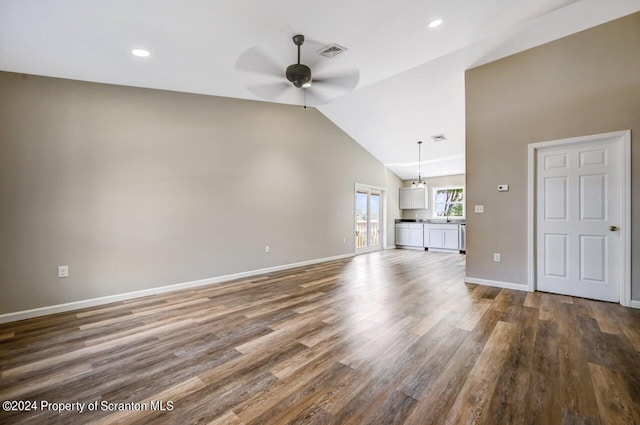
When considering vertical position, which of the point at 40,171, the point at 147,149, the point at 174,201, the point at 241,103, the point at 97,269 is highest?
the point at 241,103

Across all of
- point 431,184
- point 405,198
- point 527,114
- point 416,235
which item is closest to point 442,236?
point 416,235

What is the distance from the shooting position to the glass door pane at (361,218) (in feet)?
24.6

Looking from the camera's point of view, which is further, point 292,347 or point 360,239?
point 360,239

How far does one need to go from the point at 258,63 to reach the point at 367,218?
19.2 feet

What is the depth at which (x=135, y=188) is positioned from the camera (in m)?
3.57

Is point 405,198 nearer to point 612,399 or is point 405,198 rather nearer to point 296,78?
point 296,78

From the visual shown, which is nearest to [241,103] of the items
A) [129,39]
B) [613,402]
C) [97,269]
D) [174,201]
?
[174,201]

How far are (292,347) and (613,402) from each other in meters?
2.05

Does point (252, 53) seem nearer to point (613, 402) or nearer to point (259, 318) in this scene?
point (259, 318)

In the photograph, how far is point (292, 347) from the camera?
223 cm

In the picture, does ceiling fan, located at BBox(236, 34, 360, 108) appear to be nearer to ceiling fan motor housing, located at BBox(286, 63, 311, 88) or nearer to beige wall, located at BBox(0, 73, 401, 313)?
ceiling fan motor housing, located at BBox(286, 63, 311, 88)

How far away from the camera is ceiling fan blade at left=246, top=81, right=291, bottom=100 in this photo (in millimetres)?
2838

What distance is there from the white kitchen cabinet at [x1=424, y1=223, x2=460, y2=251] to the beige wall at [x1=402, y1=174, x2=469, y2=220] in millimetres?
919

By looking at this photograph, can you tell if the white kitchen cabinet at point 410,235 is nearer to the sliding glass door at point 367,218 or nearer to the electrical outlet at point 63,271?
the sliding glass door at point 367,218
